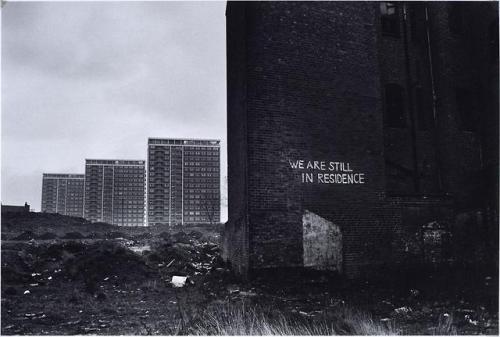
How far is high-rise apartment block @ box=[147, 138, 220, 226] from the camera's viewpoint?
2589 inches

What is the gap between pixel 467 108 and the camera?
41.9 ft

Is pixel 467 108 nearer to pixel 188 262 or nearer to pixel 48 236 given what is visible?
pixel 188 262

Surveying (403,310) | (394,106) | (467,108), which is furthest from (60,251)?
(467,108)

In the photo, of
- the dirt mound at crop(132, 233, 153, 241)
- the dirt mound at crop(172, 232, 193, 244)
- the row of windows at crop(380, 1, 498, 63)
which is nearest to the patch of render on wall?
the row of windows at crop(380, 1, 498, 63)

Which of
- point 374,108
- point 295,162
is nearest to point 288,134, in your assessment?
point 295,162

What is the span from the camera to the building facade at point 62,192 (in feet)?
265

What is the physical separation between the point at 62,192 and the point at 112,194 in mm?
15813

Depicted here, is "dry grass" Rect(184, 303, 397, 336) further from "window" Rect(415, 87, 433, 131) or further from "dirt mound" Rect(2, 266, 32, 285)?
"window" Rect(415, 87, 433, 131)

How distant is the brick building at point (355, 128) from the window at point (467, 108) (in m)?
0.04

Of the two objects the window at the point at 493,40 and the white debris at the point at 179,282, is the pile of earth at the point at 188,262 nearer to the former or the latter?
the white debris at the point at 179,282

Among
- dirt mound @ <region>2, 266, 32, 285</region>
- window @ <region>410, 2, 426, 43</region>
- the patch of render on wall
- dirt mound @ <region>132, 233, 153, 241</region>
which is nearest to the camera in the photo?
the patch of render on wall

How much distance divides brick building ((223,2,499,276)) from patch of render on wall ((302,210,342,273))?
3 cm

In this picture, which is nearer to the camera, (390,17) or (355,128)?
(355,128)

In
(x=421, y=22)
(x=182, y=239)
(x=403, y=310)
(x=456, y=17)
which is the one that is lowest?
(x=403, y=310)
